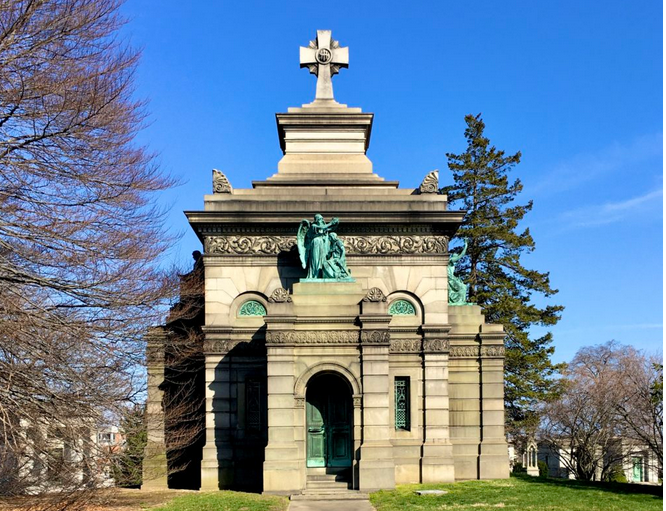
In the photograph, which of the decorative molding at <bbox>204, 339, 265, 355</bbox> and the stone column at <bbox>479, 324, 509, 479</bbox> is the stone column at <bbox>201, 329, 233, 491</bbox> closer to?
the decorative molding at <bbox>204, 339, 265, 355</bbox>

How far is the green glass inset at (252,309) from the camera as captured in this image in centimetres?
2769

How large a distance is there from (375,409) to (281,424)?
264cm

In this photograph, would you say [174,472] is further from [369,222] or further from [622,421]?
[622,421]

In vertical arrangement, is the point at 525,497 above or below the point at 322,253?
below

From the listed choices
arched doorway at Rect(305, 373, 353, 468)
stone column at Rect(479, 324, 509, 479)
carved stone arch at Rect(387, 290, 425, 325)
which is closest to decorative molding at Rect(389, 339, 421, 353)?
carved stone arch at Rect(387, 290, 425, 325)

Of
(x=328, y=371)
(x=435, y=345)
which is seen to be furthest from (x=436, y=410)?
(x=328, y=371)

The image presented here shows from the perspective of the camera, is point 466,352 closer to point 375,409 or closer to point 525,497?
point 375,409

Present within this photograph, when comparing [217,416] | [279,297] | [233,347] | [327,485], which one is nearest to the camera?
[327,485]

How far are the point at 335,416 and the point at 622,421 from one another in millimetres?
20953

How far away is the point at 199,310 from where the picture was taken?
93.4 ft

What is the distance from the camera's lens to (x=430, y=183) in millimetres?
28797

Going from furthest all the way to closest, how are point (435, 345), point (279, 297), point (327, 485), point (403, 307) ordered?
point (403, 307)
point (435, 345)
point (279, 297)
point (327, 485)

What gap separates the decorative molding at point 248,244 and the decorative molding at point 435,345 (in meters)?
5.41

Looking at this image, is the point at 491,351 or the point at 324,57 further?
the point at 324,57
